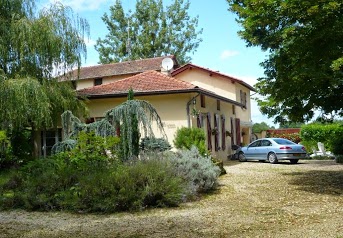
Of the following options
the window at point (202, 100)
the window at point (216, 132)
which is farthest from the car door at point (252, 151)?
the window at point (202, 100)

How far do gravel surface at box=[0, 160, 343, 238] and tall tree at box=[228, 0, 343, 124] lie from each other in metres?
2.96

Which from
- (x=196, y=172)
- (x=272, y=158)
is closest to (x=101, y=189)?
Answer: (x=196, y=172)

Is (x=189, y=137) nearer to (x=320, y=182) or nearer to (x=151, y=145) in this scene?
(x=151, y=145)

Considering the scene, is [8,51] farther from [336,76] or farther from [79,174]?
[336,76]

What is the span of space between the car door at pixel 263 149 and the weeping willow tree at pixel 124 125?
10251 millimetres

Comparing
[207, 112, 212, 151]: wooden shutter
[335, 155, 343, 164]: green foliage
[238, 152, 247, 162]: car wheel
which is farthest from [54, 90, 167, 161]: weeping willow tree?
[335, 155, 343, 164]: green foliage

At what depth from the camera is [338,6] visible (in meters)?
10.3

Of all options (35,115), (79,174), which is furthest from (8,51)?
(79,174)

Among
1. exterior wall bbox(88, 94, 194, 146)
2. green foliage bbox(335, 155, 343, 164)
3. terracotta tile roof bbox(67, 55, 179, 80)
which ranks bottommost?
green foliage bbox(335, 155, 343, 164)

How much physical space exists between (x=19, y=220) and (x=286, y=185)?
8459 millimetres

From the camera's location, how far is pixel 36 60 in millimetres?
17922

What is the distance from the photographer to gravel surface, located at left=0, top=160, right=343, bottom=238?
7.05 metres

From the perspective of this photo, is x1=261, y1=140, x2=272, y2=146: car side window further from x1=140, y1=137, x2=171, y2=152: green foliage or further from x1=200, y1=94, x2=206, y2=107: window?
x1=140, y1=137, x2=171, y2=152: green foliage

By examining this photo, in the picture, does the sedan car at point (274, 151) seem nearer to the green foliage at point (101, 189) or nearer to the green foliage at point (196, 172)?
the green foliage at point (196, 172)
